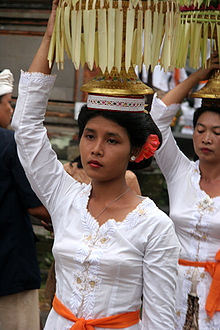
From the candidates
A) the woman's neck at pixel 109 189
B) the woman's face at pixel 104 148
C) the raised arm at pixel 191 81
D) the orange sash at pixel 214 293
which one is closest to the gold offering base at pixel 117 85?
the woman's face at pixel 104 148

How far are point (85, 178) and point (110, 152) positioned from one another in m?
1.83

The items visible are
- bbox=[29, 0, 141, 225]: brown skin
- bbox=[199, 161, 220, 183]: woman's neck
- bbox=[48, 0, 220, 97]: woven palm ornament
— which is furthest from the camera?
bbox=[199, 161, 220, 183]: woman's neck

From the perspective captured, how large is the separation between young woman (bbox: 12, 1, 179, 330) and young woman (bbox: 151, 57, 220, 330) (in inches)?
40.5

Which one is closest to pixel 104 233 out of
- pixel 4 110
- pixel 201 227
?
pixel 201 227

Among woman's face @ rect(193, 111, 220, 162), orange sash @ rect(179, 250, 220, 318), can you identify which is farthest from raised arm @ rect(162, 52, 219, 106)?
orange sash @ rect(179, 250, 220, 318)

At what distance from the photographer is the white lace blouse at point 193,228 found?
3.34 metres

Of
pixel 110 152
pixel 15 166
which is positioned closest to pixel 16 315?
pixel 15 166

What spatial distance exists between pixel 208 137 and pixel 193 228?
1.81ft

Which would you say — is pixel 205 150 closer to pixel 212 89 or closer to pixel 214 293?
pixel 212 89

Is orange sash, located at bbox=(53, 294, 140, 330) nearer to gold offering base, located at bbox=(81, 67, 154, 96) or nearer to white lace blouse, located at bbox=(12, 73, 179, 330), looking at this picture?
white lace blouse, located at bbox=(12, 73, 179, 330)

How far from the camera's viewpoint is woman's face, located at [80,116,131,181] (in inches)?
90.3

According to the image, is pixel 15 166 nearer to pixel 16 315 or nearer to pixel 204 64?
pixel 16 315

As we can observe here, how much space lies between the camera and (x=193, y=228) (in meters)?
3.39

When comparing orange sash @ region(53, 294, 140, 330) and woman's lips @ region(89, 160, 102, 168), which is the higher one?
woman's lips @ region(89, 160, 102, 168)
